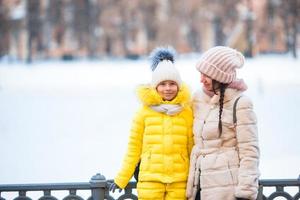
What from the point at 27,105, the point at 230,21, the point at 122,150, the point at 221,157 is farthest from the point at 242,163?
the point at 230,21

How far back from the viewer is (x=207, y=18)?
51875mm

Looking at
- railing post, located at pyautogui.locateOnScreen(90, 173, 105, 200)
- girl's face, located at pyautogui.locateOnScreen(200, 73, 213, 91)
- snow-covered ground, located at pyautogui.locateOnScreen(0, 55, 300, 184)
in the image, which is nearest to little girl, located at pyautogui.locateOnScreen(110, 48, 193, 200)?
girl's face, located at pyautogui.locateOnScreen(200, 73, 213, 91)

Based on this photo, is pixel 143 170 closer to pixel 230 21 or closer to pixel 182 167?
pixel 182 167

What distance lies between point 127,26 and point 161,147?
164ft

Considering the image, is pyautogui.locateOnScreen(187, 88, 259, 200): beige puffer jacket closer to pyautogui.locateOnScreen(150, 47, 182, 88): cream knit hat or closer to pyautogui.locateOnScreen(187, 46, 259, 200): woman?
pyautogui.locateOnScreen(187, 46, 259, 200): woman

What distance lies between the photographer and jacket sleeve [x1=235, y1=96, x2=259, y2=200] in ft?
11.7

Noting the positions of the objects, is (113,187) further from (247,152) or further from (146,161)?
(247,152)

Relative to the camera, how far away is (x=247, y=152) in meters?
3.59

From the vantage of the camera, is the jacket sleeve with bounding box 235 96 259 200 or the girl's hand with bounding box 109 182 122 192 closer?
the jacket sleeve with bounding box 235 96 259 200

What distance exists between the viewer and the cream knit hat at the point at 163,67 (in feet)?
12.8

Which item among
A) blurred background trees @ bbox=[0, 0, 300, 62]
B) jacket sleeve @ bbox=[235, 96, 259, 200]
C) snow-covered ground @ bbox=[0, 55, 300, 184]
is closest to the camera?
jacket sleeve @ bbox=[235, 96, 259, 200]

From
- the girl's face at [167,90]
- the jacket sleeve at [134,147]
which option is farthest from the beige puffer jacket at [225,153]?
the jacket sleeve at [134,147]

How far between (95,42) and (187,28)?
8428 mm

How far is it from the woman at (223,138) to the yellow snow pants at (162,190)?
0.07 meters
